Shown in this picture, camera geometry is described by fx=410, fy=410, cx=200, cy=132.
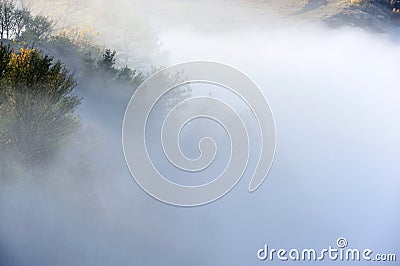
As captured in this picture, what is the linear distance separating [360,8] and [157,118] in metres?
38.6

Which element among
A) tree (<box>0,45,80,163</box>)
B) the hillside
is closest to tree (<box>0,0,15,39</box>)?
tree (<box>0,45,80,163</box>)

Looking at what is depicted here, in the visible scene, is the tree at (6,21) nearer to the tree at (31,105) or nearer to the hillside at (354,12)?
the tree at (31,105)

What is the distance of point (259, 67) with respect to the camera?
1805 inches

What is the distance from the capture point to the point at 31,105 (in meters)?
15.0

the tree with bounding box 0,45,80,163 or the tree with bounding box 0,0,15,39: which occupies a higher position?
the tree with bounding box 0,0,15,39

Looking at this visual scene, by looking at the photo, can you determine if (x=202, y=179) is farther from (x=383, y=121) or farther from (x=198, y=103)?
(x=383, y=121)

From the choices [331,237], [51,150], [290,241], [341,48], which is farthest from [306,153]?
[51,150]

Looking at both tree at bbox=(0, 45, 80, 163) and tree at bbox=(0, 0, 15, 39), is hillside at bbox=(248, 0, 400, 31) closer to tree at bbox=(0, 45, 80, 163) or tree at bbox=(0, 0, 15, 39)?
tree at bbox=(0, 0, 15, 39)

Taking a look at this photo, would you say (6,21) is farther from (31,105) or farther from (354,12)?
(354,12)

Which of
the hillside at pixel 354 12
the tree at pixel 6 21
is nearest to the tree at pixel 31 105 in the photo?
the tree at pixel 6 21

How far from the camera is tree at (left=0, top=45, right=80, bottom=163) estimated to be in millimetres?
14047

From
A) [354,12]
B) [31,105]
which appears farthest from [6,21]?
[354,12]

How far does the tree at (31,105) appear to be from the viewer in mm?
14047

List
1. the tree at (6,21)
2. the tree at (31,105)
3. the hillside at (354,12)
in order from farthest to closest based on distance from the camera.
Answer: the hillside at (354,12), the tree at (6,21), the tree at (31,105)
